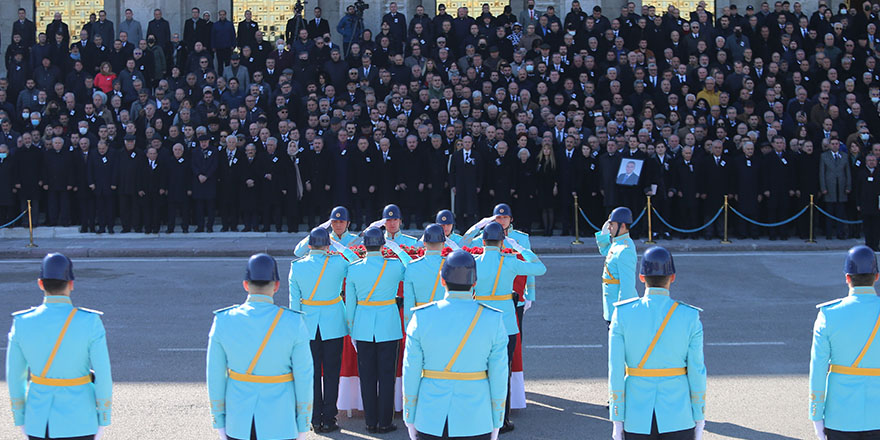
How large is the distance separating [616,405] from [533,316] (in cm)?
754

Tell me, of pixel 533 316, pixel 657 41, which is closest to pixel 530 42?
pixel 657 41

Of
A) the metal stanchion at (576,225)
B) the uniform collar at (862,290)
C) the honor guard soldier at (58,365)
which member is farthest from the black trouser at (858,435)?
the metal stanchion at (576,225)

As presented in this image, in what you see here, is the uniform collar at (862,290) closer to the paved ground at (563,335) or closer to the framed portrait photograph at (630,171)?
the paved ground at (563,335)

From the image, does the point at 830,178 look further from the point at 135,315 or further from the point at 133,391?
the point at 133,391

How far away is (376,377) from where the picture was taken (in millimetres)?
8930

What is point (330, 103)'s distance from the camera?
22484 millimetres

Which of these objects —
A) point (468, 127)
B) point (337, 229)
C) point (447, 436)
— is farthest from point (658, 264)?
point (468, 127)

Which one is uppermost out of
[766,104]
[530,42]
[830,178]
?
[530,42]

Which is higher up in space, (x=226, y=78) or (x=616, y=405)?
(x=226, y=78)

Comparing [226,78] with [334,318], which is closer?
[334,318]

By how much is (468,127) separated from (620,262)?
39.8ft

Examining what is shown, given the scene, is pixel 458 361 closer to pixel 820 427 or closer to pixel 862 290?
pixel 820 427

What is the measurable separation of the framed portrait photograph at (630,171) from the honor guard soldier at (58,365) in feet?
A: 50.1

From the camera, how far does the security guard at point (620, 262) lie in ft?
31.7
